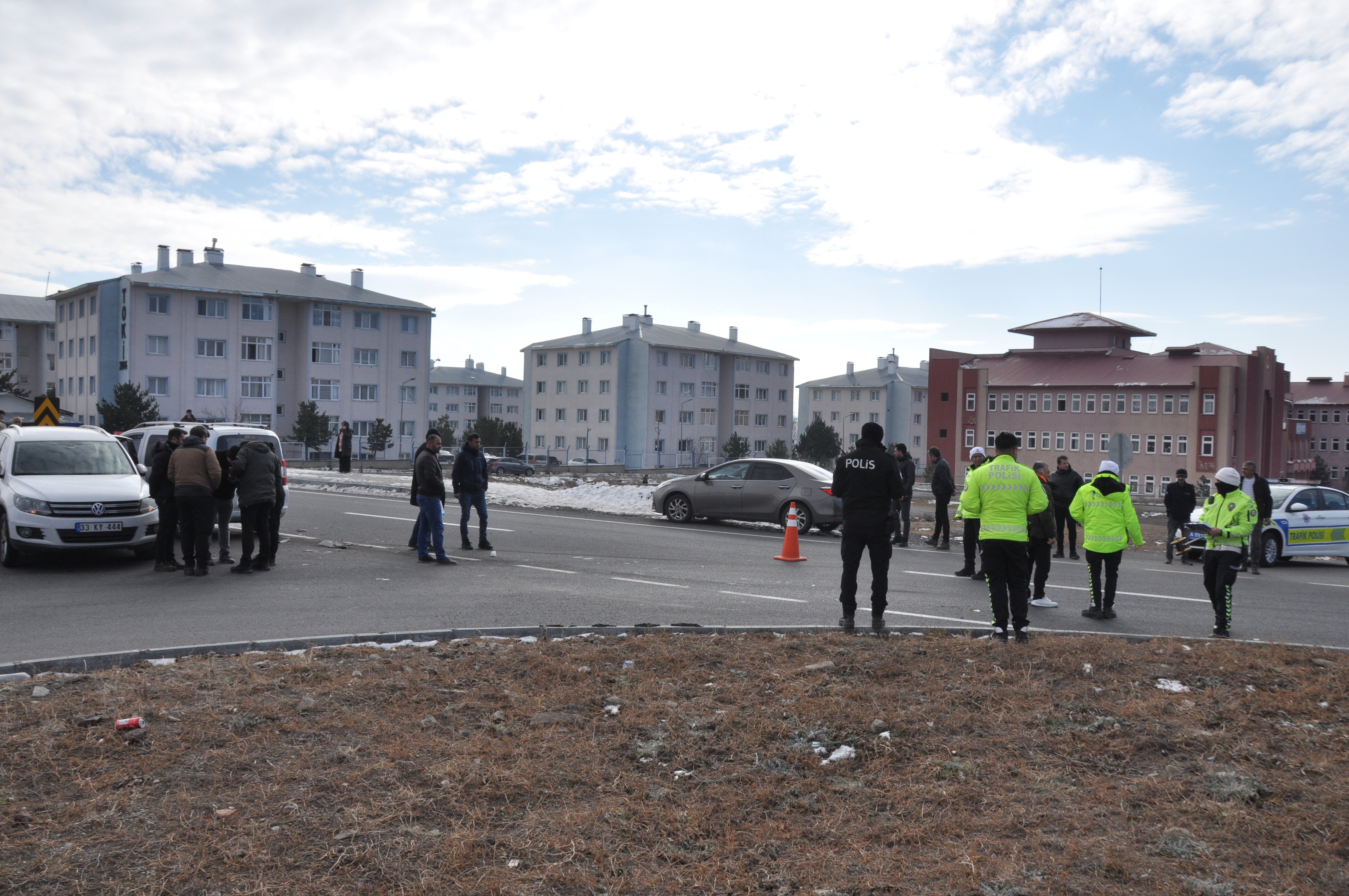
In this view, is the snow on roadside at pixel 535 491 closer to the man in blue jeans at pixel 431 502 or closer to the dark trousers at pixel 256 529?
the man in blue jeans at pixel 431 502

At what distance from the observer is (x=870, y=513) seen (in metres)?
9.09

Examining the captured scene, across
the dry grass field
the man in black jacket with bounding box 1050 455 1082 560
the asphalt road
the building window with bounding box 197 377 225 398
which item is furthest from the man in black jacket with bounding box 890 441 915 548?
the building window with bounding box 197 377 225 398

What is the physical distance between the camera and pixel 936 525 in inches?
733

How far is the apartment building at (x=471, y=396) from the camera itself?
5492 inches

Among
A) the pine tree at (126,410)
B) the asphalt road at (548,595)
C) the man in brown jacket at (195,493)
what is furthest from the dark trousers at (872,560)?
the pine tree at (126,410)

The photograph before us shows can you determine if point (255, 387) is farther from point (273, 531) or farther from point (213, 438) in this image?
point (273, 531)

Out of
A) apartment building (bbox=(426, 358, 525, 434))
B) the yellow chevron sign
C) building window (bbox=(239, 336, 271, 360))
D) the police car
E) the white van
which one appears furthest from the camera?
apartment building (bbox=(426, 358, 525, 434))

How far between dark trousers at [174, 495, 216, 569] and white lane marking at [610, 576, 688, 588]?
16.6ft

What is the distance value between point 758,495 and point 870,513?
11.9 meters

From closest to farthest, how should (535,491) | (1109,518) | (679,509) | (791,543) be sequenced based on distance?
(1109,518)
(791,543)
(679,509)
(535,491)

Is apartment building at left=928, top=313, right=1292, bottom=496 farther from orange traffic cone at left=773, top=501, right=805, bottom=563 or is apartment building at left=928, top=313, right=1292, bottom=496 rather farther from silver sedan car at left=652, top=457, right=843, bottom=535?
orange traffic cone at left=773, top=501, right=805, bottom=563

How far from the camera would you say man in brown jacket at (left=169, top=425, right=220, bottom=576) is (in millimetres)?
12203

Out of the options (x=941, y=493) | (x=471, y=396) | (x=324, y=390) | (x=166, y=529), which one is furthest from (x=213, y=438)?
(x=471, y=396)

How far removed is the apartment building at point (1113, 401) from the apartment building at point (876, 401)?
27060 mm
